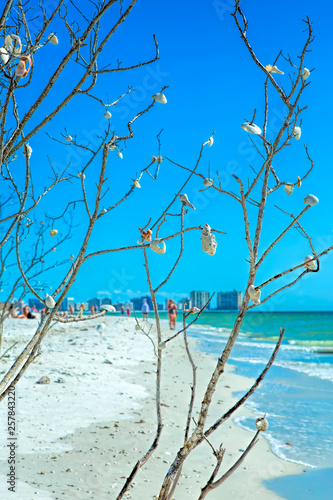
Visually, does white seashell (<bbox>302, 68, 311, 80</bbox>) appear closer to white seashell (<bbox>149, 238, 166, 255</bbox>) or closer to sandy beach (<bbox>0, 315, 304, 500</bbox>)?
white seashell (<bbox>149, 238, 166, 255</bbox>)

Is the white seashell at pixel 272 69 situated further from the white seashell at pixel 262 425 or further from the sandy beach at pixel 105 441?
the sandy beach at pixel 105 441

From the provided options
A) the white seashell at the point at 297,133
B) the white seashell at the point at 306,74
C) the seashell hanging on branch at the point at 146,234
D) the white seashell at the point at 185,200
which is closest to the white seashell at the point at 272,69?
the white seashell at the point at 306,74

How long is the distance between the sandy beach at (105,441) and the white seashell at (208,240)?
2.90 m

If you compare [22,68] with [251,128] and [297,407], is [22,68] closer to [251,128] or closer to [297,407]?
[251,128]

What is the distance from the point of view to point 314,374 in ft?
39.2

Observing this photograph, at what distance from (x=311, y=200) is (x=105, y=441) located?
4.36 m

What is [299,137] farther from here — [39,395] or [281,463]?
[39,395]

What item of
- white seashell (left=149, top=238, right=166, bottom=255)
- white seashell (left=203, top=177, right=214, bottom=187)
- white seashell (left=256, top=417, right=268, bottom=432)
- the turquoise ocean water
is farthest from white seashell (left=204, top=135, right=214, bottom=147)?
the turquoise ocean water

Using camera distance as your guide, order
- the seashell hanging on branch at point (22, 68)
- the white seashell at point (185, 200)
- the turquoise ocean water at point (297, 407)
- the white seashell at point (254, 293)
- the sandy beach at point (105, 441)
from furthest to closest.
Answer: the turquoise ocean water at point (297, 407) → the sandy beach at point (105, 441) → the white seashell at point (185, 200) → the seashell hanging on branch at point (22, 68) → the white seashell at point (254, 293)

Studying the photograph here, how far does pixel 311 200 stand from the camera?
142 cm

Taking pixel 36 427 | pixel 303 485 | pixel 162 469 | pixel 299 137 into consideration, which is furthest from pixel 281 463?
pixel 299 137

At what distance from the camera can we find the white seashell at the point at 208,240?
1.30 m

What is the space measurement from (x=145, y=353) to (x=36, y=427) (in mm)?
9030

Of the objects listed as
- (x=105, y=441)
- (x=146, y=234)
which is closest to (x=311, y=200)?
(x=146, y=234)
